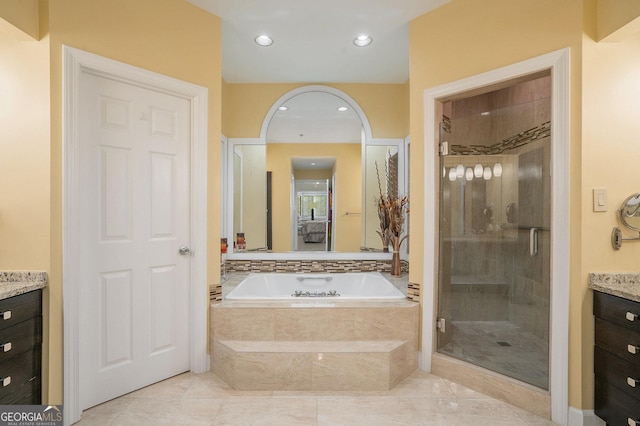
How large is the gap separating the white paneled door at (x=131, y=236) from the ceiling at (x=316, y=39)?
81 centimetres

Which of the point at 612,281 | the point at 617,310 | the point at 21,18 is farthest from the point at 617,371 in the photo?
the point at 21,18

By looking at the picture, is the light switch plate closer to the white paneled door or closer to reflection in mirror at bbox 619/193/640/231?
reflection in mirror at bbox 619/193/640/231

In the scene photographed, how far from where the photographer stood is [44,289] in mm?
1665

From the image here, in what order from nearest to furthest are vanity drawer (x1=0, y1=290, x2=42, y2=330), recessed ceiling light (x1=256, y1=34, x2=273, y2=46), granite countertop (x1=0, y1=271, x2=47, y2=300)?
vanity drawer (x1=0, y1=290, x2=42, y2=330), granite countertop (x1=0, y1=271, x2=47, y2=300), recessed ceiling light (x1=256, y1=34, x2=273, y2=46)

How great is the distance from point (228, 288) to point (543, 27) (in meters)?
2.75

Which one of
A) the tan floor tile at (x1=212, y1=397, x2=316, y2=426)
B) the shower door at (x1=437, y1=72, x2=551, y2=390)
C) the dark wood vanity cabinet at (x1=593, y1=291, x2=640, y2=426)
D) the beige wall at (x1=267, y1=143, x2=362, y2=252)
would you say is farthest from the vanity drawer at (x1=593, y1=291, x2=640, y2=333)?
the beige wall at (x1=267, y1=143, x2=362, y2=252)

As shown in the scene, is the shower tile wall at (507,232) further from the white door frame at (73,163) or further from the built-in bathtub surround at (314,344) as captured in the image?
the white door frame at (73,163)

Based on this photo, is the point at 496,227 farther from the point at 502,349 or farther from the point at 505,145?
the point at 502,349

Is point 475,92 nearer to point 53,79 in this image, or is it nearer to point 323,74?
point 323,74

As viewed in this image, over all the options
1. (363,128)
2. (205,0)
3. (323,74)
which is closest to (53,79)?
(205,0)

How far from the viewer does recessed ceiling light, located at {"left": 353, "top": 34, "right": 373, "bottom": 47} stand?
253 cm

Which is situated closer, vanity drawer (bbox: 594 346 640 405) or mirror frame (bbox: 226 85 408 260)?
vanity drawer (bbox: 594 346 640 405)

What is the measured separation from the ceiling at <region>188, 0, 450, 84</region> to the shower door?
779mm

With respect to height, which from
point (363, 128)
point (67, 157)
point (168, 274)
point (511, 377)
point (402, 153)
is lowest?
point (511, 377)
